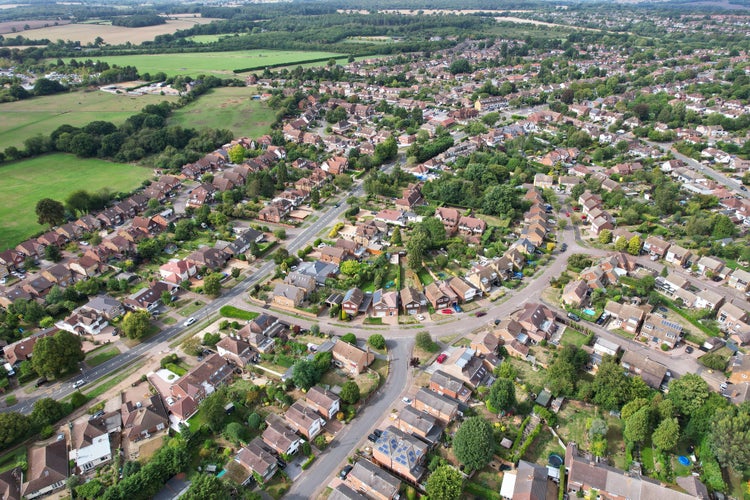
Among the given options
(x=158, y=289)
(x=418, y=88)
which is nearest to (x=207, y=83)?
(x=418, y=88)

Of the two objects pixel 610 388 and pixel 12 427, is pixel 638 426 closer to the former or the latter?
pixel 610 388

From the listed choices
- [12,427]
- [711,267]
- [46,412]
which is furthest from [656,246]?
[12,427]

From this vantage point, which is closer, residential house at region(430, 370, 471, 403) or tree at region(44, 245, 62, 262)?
residential house at region(430, 370, 471, 403)

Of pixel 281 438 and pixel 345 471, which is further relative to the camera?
pixel 281 438

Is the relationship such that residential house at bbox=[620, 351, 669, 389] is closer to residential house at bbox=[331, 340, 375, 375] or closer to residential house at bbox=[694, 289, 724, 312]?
residential house at bbox=[694, 289, 724, 312]

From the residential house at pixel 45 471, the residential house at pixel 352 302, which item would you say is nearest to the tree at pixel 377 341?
the residential house at pixel 352 302

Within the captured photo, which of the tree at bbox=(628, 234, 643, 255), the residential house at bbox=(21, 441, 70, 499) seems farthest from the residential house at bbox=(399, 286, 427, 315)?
the residential house at bbox=(21, 441, 70, 499)
